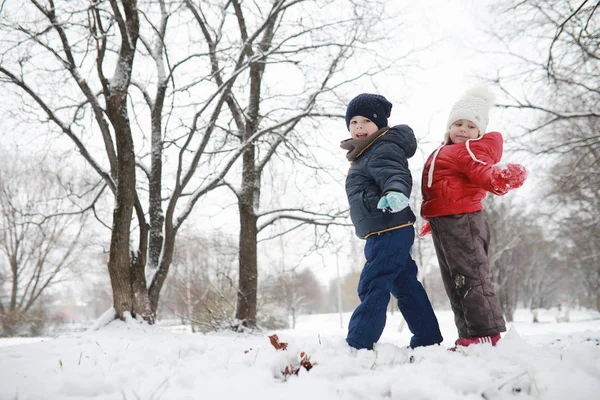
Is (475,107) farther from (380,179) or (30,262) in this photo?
(30,262)

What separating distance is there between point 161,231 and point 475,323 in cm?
431

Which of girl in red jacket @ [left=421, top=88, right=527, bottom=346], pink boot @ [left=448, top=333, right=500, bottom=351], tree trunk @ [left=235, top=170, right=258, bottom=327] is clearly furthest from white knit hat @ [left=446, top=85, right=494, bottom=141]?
tree trunk @ [left=235, top=170, right=258, bottom=327]

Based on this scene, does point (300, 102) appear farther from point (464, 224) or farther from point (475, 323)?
point (475, 323)

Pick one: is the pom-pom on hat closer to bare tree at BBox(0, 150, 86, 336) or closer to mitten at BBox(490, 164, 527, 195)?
mitten at BBox(490, 164, 527, 195)

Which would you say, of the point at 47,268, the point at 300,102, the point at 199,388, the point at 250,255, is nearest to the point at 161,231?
the point at 250,255

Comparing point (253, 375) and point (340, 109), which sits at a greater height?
point (340, 109)

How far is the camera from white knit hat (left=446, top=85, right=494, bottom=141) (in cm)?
243

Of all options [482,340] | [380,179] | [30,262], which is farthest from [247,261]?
[30,262]

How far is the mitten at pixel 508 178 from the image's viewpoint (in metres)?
1.98

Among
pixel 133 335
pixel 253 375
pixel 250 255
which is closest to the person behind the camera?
pixel 253 375

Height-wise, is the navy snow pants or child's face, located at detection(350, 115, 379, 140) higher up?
child's face, located at detection(350, 115, 379, 140)

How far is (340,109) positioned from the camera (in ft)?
19.1

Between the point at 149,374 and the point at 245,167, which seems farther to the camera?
the point at 245,167

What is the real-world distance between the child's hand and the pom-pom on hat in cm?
93
